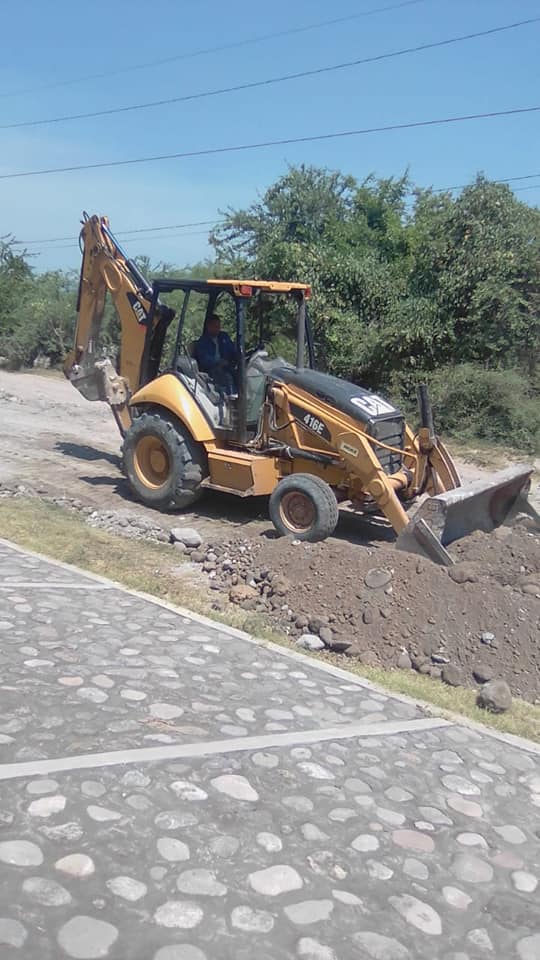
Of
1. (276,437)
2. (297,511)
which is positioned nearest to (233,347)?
(276,437)

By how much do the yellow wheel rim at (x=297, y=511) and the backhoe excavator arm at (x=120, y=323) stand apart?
10.8 ft

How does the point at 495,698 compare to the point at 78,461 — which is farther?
the point at 78,461

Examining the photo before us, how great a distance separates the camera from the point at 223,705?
496 centimetres

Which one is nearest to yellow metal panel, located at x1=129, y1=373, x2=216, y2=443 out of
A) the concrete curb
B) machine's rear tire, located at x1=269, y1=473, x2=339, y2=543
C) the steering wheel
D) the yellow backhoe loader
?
the yellow backhoe loader

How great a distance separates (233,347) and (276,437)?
132 centimetres

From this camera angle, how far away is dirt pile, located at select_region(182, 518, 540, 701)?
6707 mm

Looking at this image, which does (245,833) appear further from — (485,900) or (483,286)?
(483,286)

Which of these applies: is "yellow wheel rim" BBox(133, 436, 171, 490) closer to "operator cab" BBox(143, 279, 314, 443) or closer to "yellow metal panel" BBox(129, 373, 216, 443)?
"yellow metal panel" BBox(129, 373, 216, 443)

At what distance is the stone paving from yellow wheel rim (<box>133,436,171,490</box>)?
5392 millimetres

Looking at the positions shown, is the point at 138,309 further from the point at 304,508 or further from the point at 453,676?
the point at 453,676

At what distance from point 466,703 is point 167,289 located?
22.6 ft

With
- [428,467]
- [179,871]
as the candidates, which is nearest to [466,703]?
[179,871]

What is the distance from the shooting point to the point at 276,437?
10.2 meters

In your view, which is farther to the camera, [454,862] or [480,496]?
[480,496]
